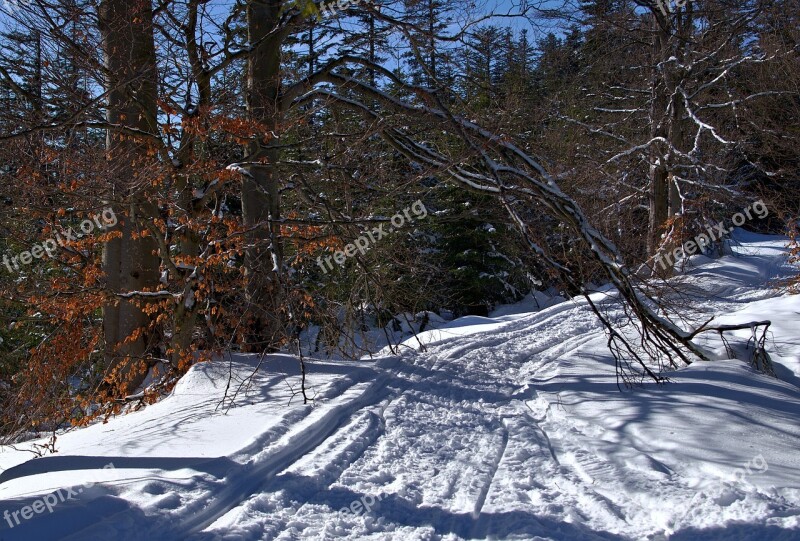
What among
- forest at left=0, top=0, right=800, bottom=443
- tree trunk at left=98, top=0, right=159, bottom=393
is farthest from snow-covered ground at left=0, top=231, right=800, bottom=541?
tree trunk at left=98, top=0, right=159, bottom=393

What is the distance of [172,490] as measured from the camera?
151 inches

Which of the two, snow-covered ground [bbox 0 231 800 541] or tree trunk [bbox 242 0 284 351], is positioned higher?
tree trunk [bbox 242 0 284 351]

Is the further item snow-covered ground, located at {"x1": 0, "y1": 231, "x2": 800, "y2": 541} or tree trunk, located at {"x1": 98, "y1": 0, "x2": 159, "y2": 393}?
tree trunk, located at {"x1": 98, "y1": 0, "x2": 159, "y2": 393}

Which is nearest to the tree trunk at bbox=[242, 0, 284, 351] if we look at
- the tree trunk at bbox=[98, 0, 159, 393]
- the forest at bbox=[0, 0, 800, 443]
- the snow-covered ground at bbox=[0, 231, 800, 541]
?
the forest at bbox=[0, 0, 800, 443]

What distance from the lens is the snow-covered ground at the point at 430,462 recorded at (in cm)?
354

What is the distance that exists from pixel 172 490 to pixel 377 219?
4.45 m

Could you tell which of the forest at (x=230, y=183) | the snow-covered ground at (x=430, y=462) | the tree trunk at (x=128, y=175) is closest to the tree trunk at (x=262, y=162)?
the forest at (x=230, y=183)

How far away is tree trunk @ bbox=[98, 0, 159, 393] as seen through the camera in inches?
325

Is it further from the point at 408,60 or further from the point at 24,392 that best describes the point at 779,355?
the point at 24,392

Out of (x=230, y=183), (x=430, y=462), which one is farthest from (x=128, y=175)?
(x=430, y=462)

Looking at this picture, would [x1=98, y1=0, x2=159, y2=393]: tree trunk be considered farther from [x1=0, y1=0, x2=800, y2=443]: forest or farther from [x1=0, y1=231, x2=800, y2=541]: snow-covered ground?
[x1=0, y1=231, x2=800, y2=541]: snow-covered ground

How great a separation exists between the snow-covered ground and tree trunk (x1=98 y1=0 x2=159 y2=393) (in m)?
2.44

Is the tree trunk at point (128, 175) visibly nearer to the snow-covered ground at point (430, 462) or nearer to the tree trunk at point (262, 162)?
the tree trunk at point (262, 162)

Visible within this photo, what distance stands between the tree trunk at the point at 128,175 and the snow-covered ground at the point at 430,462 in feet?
8.01
